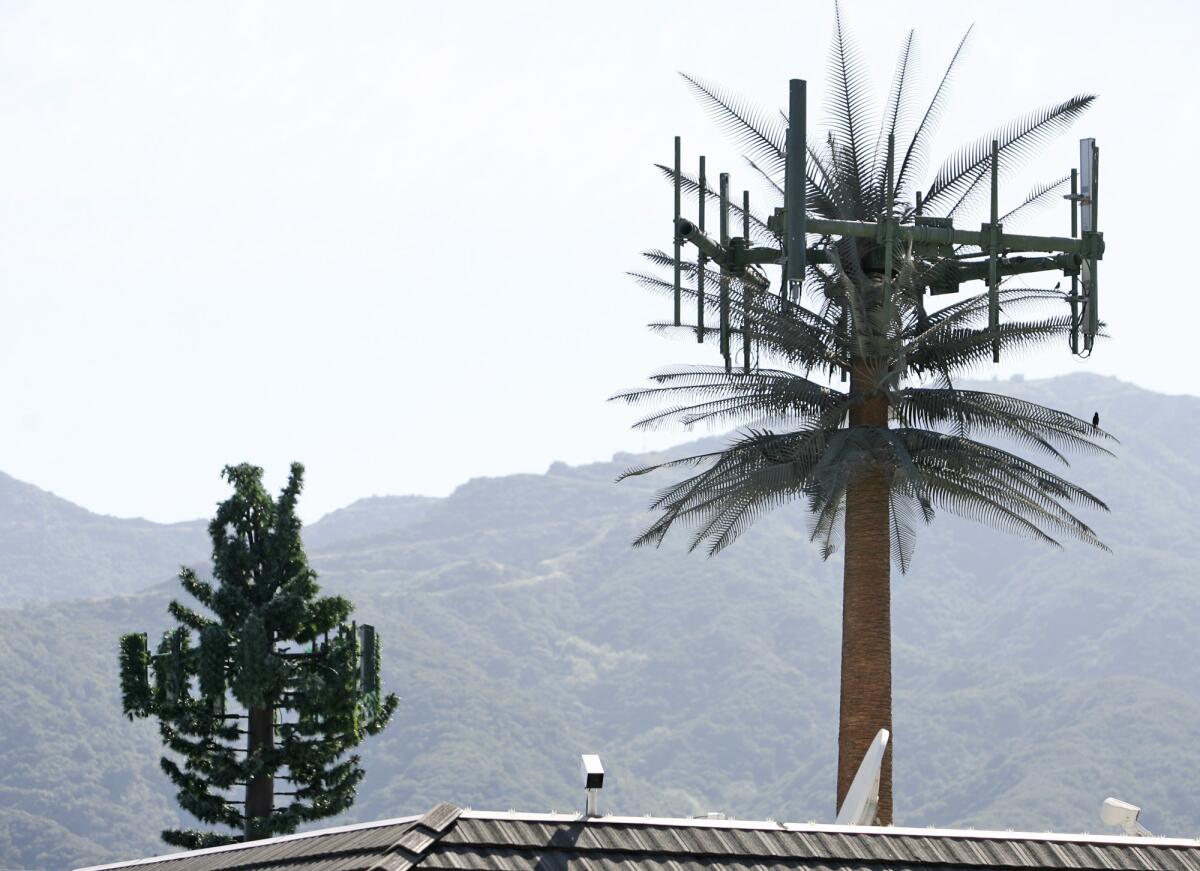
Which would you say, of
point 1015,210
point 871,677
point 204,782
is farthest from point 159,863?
point 204,782

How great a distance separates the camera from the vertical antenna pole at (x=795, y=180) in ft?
Result: 52.4

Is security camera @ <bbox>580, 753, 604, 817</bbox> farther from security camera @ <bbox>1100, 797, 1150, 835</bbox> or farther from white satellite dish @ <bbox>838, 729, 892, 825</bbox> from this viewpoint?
security camera @ <bbox>1100, 797, 1150, 835</bbox>

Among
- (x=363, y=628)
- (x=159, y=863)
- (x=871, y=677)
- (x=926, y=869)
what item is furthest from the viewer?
(x=363, y=628)

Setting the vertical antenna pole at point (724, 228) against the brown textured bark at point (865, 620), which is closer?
the vertical antenna pole at point (724, 228)

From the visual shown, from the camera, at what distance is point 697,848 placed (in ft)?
52.1

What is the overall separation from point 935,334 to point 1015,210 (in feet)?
8.28

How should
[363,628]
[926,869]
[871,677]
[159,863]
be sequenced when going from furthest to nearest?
[363,628]
[871,677]
[159,863]
[926,869]

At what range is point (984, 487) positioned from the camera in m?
32.8

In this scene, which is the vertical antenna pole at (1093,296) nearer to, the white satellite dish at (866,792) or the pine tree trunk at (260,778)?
the white satellite dish at (866,792)

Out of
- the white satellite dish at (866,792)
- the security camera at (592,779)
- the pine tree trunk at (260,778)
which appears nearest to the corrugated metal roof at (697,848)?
the security camera at (592,779)

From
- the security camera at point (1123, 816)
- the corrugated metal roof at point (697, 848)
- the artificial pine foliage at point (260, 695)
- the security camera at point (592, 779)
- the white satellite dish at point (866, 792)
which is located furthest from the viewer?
the artificial pine foliage at point (260, 695)

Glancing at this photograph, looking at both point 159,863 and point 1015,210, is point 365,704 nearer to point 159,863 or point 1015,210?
point 1015,210

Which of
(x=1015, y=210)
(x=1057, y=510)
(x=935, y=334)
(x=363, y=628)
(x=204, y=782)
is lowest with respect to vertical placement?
(x=204, y=782)

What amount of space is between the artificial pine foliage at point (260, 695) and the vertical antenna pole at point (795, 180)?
81.0 ft
